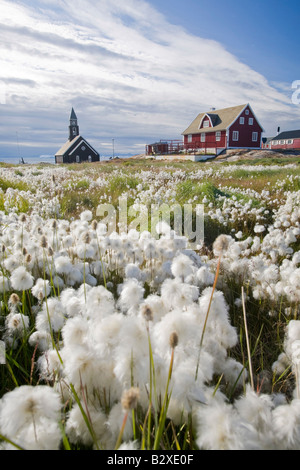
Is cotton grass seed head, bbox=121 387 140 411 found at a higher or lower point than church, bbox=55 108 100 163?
lower

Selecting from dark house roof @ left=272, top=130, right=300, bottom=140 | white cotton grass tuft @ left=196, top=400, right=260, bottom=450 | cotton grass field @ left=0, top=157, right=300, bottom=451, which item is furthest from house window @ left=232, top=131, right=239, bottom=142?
white cotton grass tuft @ left=196, top=400, right=260, bottom=450

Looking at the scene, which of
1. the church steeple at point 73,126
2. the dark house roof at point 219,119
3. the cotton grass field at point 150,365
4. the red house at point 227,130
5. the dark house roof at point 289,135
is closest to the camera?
the cotton grass field at point 150,365

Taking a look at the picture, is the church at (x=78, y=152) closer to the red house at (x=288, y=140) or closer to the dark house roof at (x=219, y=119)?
the dark house roof at (x=219, y=119)

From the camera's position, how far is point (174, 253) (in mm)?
3447

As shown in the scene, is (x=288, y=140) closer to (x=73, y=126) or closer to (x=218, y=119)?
(x=218, y=119)

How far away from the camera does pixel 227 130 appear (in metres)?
50.7

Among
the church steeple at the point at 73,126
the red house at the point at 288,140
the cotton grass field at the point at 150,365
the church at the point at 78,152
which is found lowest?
the cotton grass field at the point at 150,365

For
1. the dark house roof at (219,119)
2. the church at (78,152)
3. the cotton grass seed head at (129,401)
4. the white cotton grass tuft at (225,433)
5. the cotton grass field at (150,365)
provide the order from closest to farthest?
the cotton grass seed head at (129,401), the white cotton grass tuft at (225,433), the cotton grass field at (150,365), the dark house roof at (219,119), the church at (78,152)

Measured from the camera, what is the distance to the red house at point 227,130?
51469mm

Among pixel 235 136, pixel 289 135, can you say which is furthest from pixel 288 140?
pixel 235 136

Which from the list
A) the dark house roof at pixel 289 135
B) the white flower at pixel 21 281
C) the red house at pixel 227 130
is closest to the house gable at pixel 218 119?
the red house at pixel 227 130

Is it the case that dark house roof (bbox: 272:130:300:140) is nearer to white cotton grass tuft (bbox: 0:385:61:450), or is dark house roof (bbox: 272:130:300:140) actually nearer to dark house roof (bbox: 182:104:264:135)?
dark house roof (bbox: 182:104:264:135)

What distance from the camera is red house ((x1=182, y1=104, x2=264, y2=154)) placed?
51469 millimetres
